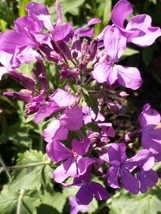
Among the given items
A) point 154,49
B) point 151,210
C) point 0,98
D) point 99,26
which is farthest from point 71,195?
point 154,49

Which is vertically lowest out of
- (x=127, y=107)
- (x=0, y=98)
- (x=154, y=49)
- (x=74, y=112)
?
(x=127, y=107)

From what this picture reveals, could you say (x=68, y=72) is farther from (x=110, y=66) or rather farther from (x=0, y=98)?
(x=0, y=98)

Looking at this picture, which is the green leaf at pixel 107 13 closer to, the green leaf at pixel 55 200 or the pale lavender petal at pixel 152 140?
the green leaf at pixel 55 200

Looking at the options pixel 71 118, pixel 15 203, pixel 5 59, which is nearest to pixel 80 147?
pixel 71 118

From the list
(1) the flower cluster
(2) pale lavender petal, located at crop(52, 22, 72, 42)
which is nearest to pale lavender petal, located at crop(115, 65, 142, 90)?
(1) the flower cluster

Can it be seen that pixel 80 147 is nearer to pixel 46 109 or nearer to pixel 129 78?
pixel 46 109

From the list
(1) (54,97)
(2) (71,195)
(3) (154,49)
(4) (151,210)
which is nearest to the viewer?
(1) (54,97)
